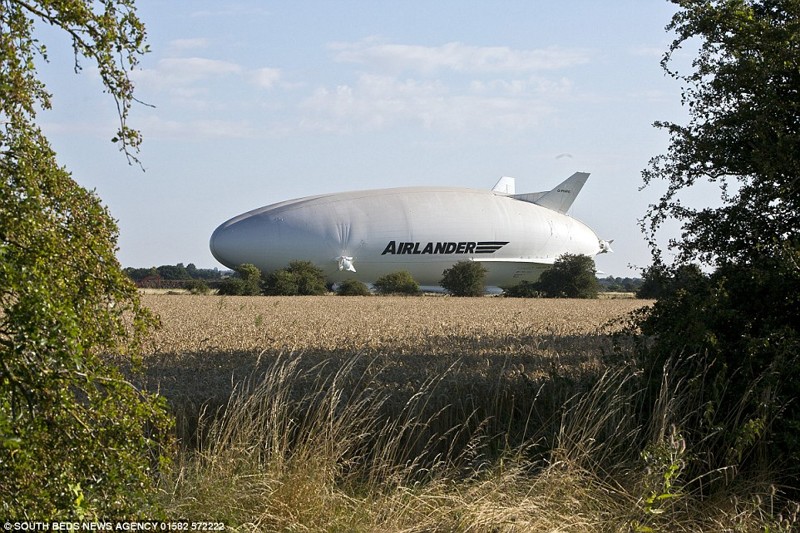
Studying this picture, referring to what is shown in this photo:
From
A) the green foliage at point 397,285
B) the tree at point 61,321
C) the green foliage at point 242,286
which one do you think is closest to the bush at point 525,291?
the green foliage at point 397,285

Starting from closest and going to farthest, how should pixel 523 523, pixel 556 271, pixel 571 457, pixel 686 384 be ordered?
pixel 523 523
pixel 571 457
pixel 686 384
pixel 556 271

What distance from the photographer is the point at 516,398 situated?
33.3 feet

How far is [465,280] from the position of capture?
73.8 meters

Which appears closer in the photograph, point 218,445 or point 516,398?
point 218,445

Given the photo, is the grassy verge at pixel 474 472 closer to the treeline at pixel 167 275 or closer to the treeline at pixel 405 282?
the treeline at pixel 405 282

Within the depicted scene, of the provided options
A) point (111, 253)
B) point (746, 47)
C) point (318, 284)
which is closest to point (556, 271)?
point (318, 284)

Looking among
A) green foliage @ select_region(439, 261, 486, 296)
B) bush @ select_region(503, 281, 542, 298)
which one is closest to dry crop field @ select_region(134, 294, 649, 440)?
green foliage @ select_region(439, 261, 486, 296)

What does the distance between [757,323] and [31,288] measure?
742cm

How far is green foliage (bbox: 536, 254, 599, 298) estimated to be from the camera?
2847 inches

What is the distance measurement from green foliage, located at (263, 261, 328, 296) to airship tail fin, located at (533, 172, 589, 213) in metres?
32.0

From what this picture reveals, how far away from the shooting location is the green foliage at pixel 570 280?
237 feet

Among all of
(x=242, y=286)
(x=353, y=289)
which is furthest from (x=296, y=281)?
(x=242, y=286)

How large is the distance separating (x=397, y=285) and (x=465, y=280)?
6979mm

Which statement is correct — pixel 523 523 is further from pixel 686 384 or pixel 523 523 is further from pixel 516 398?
pixel 516 398
